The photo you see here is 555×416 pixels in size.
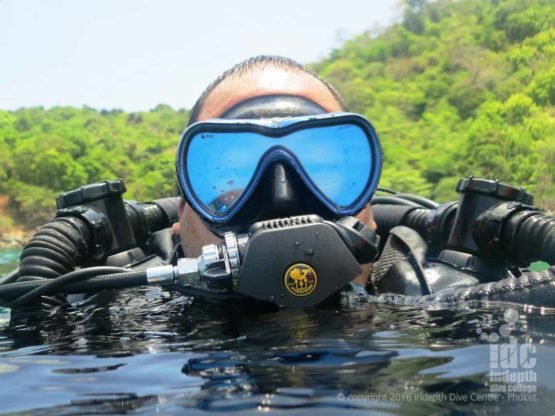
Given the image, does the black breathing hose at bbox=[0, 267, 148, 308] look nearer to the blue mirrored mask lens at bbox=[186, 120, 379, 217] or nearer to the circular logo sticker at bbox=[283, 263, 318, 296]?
the circular logo sticker at bbox=[283, 263, 318, 296]

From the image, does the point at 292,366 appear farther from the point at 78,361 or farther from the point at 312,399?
the point at 78,361

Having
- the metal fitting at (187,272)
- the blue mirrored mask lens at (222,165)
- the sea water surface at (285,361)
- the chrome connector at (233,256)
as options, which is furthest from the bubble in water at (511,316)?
the blue mirrored mask lens at (222,165)

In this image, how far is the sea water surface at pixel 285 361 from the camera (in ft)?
3.42

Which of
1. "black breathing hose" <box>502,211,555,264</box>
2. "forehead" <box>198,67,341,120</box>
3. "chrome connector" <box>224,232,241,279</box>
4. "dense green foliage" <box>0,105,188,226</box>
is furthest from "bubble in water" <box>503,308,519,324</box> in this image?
"dense green foliage" <box>0,105,188,226</box>

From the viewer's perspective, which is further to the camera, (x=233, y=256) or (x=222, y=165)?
(x=222, y=165)

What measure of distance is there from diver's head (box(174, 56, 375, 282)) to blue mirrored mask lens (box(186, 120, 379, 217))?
77 millimetres

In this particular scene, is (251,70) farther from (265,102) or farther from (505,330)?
(505,330)

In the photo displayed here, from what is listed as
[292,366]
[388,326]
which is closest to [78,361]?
[292,366]

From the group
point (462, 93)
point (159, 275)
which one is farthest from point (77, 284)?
point (462, 93)

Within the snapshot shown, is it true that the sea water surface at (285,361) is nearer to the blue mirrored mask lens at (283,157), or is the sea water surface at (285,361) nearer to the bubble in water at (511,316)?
the bubble in water at (511,316)

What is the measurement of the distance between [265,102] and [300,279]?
2.92 ft

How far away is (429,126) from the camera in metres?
41.6

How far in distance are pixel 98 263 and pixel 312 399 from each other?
1543mm

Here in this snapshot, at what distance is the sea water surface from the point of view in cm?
104
